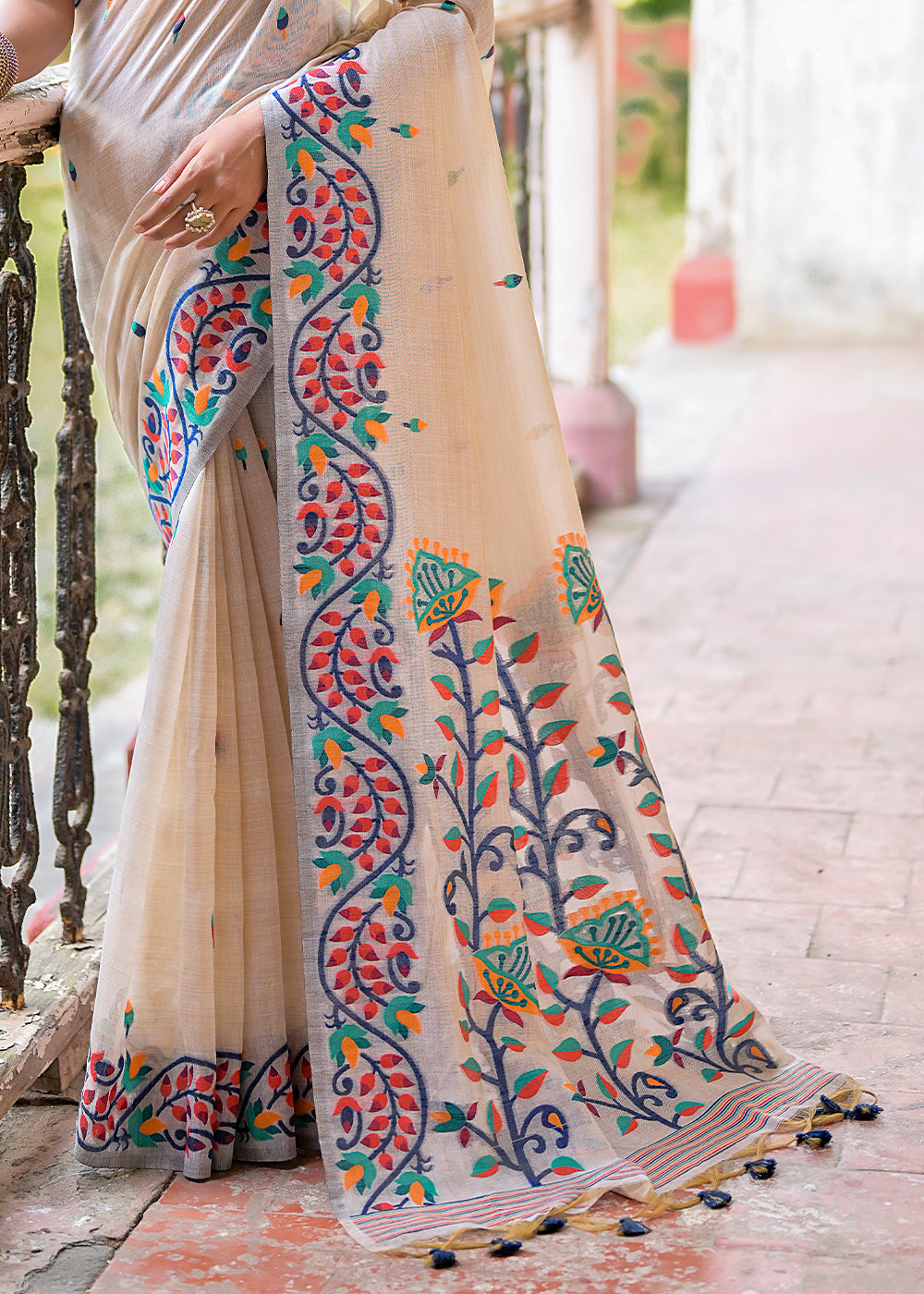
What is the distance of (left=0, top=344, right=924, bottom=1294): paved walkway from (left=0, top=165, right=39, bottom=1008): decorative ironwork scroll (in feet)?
0.93

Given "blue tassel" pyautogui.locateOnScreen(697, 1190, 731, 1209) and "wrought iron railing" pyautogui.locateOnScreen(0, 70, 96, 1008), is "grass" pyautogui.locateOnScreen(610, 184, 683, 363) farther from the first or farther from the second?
"blue tassel" pyautogui.locateOnScreen(697, 1190, 731, 1209)

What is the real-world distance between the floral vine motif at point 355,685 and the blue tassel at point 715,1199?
12.7 inches

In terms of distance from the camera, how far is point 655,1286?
1774 mm

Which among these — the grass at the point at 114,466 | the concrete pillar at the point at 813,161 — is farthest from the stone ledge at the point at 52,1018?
the concrete pillar at the point at 813,161

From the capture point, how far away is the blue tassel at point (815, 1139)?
203 cm

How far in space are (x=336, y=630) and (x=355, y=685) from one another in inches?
2.6

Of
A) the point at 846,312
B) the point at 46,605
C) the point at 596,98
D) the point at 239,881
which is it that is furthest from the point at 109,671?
the point at 846,312

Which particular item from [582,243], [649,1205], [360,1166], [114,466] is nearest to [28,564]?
[360,1166]

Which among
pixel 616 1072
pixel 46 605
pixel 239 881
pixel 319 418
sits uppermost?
pixel 319 418

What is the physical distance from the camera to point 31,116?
1945mm

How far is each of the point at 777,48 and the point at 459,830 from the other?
7.07 meters

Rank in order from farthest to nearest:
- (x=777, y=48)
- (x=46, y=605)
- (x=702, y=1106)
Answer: (x=777, y=48)
(x=46, y=605)
(x=702, y=1106)

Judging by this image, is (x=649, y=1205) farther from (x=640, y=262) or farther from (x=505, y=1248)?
(x=640, y=262)

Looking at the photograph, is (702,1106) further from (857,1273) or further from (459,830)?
(459,830)
